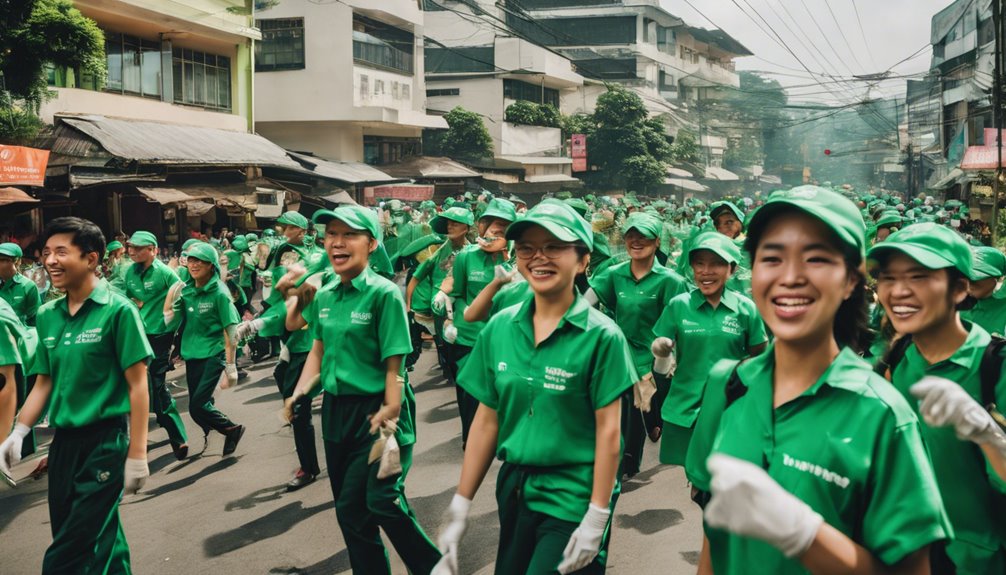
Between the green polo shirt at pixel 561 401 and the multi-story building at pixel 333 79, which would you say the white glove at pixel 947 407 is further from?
the multi-story building at pixel 333 79

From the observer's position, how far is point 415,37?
38.6m

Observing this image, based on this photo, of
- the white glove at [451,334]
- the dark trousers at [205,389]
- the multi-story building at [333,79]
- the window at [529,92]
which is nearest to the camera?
the white glove at [451,334]

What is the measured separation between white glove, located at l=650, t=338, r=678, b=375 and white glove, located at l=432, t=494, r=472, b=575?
2579 millimetres

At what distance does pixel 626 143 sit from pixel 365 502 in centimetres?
4342

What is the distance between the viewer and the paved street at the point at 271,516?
6.14 meters

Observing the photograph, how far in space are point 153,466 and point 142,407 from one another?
4194mm

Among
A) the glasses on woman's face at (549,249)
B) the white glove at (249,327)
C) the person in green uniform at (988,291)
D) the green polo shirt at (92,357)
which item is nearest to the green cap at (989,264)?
the person in green uniform at (988,291)

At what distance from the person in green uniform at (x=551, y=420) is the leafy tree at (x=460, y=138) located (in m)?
37.7

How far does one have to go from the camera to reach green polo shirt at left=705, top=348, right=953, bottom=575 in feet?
6.65

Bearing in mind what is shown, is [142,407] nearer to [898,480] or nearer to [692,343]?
[692,343]

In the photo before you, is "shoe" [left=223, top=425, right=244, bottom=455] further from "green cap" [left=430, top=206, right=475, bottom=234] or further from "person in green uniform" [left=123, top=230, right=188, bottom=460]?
"green cap" [left=430, top=206, right=475, bottom=234]

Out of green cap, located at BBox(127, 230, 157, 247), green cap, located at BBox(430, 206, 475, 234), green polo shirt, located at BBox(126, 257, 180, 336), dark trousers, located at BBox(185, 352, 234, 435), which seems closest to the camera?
dark trousers, located at BBox(185, 352, 234, 435)

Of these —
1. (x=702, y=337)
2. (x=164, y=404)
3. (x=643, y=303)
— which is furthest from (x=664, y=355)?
(x=164, y=404)

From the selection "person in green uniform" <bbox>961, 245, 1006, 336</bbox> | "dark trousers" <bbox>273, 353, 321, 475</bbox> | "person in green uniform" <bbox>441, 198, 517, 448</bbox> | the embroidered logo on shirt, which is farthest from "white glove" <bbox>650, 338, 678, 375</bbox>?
the embroidered logo on shirt
